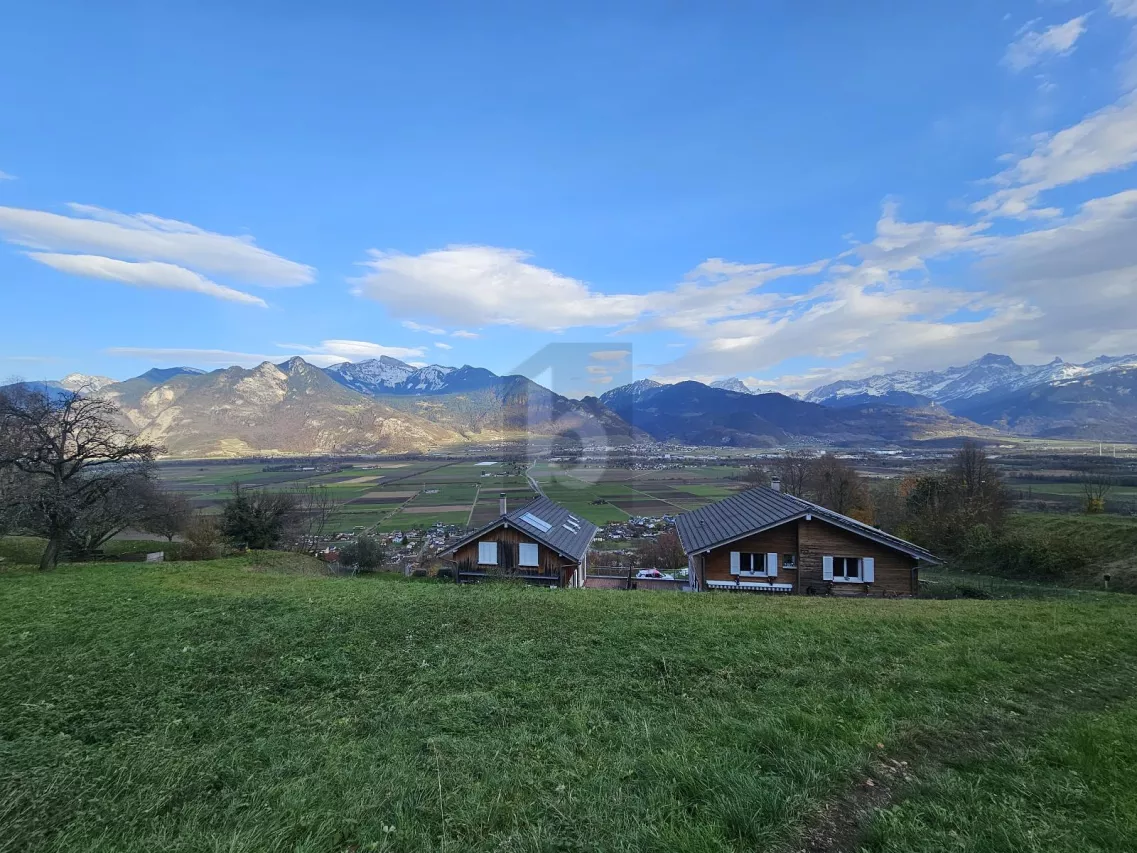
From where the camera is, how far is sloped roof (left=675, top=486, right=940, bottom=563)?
24.4 metres

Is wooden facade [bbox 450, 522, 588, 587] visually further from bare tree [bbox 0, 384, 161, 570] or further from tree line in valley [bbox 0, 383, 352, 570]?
bare tree [bbox 0, 384, 161, 570]

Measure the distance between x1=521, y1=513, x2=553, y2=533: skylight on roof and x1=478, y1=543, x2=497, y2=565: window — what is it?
2.35 m

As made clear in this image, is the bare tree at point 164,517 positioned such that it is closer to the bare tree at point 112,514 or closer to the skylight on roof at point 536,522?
the bare tree at point 112,514

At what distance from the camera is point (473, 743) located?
6355 millimetres

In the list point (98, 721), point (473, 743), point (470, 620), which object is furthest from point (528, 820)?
point (470, 620)

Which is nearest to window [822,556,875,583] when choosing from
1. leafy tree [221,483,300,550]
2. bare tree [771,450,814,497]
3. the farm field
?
bare tree [771,450,814,497]

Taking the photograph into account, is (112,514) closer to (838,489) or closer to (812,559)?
(812,559)

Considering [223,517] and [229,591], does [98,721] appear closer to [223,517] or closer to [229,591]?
[229,591]

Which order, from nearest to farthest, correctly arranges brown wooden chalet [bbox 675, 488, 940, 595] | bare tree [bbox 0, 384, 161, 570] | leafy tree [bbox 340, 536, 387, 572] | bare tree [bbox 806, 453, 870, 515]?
bare tree [bbox 0, 384, 161, 570]
brown wooden chalet [bbox 675, 488, 940, 595]
leafy tree [bbox 340, 536, 387, 572]
bare tree [bbox 806, 453, 870, 515]

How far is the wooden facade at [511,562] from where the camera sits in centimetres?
2664

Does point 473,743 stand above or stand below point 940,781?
below

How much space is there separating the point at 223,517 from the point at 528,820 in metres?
37.1

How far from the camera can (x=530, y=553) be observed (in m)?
26.8

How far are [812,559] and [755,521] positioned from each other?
3.33 meters
